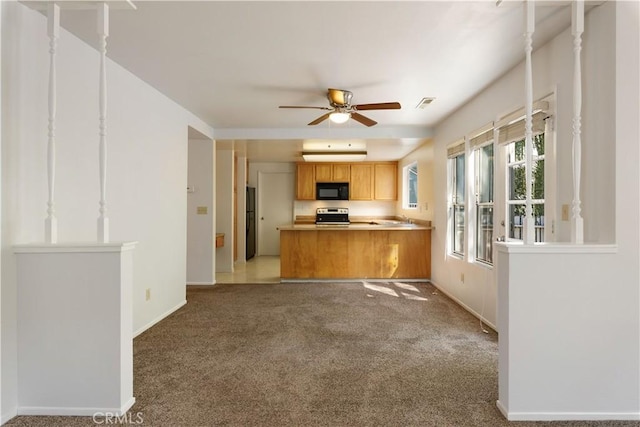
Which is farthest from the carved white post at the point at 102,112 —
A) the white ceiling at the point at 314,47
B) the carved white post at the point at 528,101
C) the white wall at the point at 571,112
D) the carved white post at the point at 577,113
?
the white wall at the point at 571,112

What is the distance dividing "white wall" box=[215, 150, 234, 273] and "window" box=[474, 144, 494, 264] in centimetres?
409

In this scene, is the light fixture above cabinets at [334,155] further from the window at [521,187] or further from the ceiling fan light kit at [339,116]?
the window at [521,187]

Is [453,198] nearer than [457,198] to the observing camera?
No

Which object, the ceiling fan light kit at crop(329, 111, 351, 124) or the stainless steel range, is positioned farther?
the stainless steel range

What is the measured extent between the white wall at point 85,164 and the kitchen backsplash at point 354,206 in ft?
13.7

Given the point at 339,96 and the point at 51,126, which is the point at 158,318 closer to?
the point at 51,126

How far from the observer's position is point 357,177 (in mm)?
7824

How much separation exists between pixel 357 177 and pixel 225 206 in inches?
117

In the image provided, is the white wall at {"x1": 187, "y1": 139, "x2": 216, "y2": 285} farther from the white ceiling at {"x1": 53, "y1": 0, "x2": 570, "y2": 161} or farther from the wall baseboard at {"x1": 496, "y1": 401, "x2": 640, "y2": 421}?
the wall baseboard at {"x1": 496, "y1": 401, "x2": 640, "y2": 421}

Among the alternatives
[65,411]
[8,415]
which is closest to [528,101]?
[65,411]

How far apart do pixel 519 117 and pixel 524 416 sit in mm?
2205

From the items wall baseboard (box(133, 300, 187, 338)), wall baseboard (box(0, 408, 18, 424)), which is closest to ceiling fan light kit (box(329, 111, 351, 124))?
wall baseboard (box(133, 300, 187, 338))

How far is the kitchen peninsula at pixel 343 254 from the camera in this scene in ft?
18.2

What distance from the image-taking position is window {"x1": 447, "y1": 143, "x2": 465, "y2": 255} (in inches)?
173
